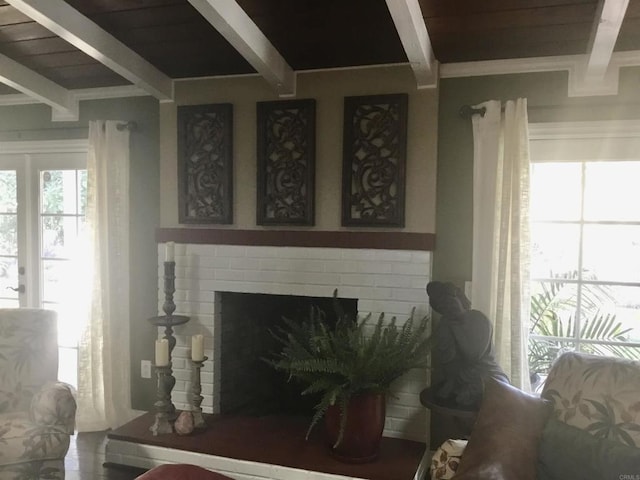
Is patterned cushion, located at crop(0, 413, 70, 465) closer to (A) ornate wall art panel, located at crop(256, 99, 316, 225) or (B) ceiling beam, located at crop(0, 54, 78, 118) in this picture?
(A) ornate wall art panel, located at crop(256, 99, 316, 225)

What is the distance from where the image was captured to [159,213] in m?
3.53

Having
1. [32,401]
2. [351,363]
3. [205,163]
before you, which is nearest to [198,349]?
[32,401]

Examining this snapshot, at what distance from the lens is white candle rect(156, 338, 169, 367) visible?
3.00m

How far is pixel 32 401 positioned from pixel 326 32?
7.44 ft

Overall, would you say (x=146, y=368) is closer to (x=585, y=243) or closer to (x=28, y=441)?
(x=28, y=441)

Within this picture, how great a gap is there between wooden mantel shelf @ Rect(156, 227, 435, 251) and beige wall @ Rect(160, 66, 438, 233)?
0.06 metres

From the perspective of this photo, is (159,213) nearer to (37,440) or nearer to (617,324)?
(37,440)

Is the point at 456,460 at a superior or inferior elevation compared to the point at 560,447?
inferior

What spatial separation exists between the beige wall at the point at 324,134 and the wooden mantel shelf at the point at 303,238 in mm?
58

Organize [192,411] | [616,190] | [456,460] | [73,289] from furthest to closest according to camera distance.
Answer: [73,289] → [192,411] → [616,190] → [456,460]

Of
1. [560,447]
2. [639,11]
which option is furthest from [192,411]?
[639,11]

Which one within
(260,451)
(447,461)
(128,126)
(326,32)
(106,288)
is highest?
(326,32)

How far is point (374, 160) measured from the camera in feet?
9.96

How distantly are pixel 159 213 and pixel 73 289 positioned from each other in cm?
89
